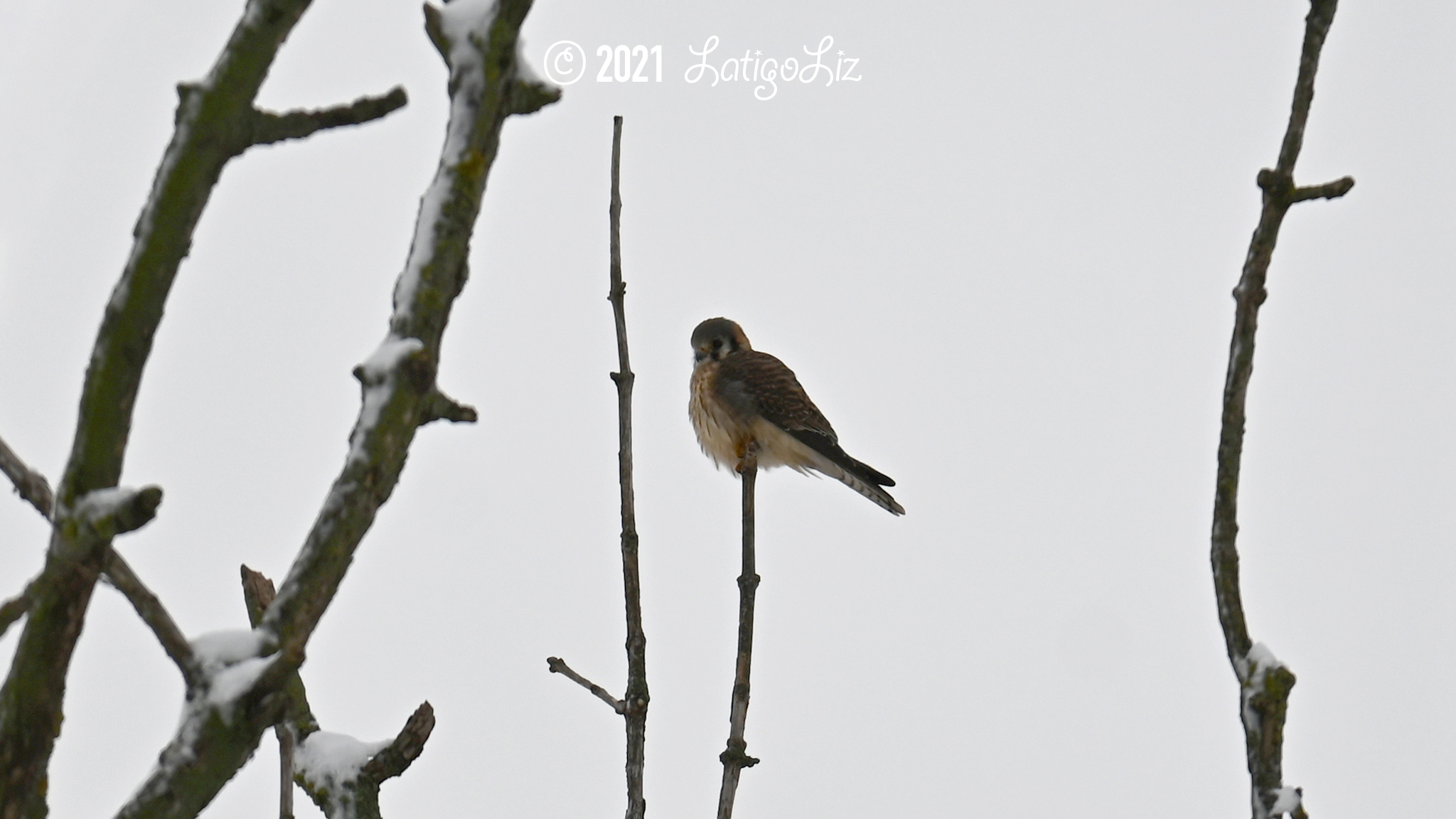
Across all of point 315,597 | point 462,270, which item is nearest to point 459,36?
point 462,270

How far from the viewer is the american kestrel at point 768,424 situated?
606 centimetres

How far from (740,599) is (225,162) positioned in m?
1.38

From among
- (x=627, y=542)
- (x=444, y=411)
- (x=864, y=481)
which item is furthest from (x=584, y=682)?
(x=864, y=481)

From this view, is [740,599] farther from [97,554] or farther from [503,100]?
[97,554]

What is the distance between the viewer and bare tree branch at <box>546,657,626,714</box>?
249 cm

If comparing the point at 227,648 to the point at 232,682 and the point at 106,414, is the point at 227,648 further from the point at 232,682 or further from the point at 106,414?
the point at 106,414

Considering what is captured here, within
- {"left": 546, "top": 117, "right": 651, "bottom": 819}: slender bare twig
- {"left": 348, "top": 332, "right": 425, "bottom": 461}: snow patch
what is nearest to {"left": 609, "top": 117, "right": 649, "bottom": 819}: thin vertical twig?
{"left": 546, "top": 117, "right": 651, "bottom": 819}: slender bare twig

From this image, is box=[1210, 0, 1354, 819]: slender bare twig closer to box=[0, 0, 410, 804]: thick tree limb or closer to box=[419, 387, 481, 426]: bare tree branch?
box=[419, 387, 481, 426]: bare tree branch

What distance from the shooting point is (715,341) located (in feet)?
22.9

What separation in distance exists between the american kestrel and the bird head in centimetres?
29

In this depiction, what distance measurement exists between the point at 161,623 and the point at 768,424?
188 inches

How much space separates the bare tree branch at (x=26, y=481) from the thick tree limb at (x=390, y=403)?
30cm

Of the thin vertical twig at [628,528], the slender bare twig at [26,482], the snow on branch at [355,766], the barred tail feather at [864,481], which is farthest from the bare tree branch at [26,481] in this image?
the barred tail feather at [864,481]

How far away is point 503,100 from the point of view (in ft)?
5.45
